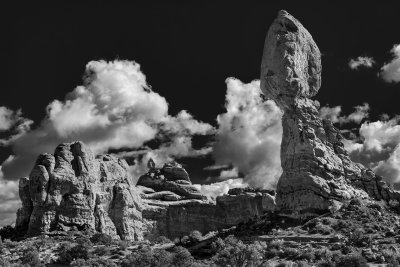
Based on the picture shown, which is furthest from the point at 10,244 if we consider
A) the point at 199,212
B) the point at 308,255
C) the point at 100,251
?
Answer: the point at 199,212

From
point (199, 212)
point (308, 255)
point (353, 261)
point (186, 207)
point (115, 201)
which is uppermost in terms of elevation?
point (186, 207)

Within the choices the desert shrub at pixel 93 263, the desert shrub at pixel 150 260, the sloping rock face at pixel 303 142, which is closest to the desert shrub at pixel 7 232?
the desert shrub at pixel 93 263

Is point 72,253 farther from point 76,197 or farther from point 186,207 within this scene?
point 186,207

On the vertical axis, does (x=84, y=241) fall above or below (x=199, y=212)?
below

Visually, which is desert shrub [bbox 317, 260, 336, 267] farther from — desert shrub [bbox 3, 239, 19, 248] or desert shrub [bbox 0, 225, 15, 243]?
desert shrub [bbox 0, 225, 15, 243]

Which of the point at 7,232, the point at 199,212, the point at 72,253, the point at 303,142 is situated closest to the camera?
the point at 72,253

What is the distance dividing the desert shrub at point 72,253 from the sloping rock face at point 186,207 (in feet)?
151

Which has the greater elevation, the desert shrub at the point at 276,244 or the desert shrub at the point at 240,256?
the desert shrub at the point at 276,244

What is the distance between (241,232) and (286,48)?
39.9 meters

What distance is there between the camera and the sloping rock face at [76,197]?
410 ft

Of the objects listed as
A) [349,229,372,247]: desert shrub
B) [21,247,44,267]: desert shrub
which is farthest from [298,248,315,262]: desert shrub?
[21,247,44,267]: desert shrub

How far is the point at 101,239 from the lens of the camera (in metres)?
118

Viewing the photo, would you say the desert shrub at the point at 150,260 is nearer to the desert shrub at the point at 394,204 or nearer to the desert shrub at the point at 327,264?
the desert shrub at the point at 327,264

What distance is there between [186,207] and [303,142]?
5613 cm
